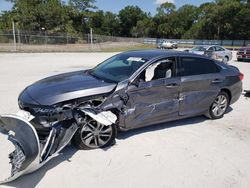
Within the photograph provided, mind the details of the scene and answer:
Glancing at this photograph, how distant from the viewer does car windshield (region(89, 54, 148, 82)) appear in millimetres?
4410

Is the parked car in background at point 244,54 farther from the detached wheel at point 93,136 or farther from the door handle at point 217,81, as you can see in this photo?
the detached wheel at point 93,136

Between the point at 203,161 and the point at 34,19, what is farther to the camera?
the point at 34,19

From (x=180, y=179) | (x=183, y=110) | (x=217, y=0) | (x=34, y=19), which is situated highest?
(x=217, y=0)

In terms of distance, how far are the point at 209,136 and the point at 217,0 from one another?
232 ft

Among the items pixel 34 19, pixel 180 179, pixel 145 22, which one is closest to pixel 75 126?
pixel 180 179

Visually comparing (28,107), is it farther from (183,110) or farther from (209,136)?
(209,136)

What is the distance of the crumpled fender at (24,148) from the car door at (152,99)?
1607mm

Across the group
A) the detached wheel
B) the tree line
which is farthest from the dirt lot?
the tree line

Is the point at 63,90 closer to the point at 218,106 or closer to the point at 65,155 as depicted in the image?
the point at 65,155

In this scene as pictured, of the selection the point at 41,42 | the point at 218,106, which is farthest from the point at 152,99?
the point at 41,42

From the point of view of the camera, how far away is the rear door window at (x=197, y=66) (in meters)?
4.91

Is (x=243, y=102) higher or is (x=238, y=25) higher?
(x=238, y=25)

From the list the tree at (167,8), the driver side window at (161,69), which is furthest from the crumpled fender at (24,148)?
the tree at (167,8)

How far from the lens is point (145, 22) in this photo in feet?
290
